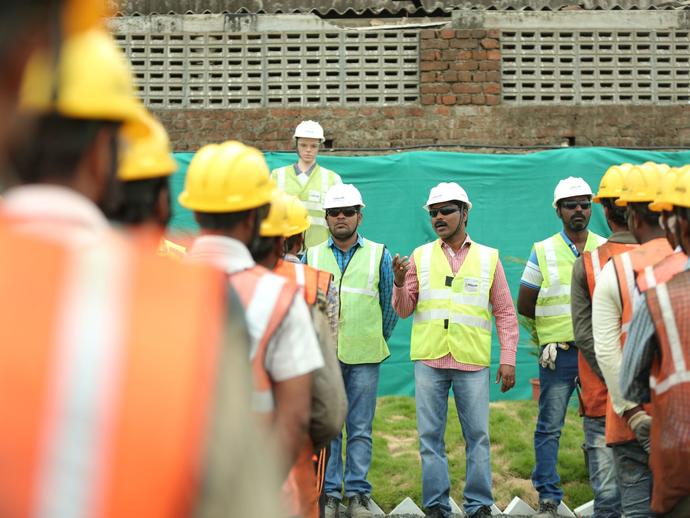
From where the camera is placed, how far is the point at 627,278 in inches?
217

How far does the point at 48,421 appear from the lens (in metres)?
1.12

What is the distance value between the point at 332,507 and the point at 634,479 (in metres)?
2.99

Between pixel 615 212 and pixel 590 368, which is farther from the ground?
pixel 615 212

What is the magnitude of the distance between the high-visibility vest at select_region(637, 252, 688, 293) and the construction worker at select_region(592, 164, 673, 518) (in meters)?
0.62

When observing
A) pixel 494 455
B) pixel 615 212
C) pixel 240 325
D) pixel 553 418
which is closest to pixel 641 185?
pixel 615 212

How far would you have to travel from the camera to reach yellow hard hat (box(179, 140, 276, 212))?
3439mm

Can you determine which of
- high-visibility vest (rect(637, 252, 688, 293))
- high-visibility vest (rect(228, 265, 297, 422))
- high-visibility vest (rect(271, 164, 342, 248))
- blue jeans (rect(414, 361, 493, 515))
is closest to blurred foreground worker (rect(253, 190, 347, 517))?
high-visibility vest (rect(228, 265, 297, 422))

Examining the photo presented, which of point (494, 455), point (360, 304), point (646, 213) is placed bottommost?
point (494, 455)

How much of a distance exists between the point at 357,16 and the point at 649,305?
1032cm

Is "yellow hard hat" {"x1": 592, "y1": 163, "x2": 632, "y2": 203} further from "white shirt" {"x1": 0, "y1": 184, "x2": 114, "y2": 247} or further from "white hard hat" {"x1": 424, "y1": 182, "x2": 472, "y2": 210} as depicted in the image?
"white shirt" {"x1": 0, "y1": 184, "x2": 114, "y2": 247}

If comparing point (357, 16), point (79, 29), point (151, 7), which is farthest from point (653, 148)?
point (79, 29)

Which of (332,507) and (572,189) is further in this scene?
(572,189)

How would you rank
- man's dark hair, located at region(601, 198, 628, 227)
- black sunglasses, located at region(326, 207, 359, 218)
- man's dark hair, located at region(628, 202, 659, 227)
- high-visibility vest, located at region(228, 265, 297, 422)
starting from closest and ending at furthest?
high-visibility vest, located at region(228, 265, 297, 422)
man's dark hair, located at region(628, 202, 659, 227)
man's dark hair, located at region(601, 198, 628, 227)
black sunglasses, located at region(326, 207, 359, 218)

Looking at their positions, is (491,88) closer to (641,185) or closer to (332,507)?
(332,507)
